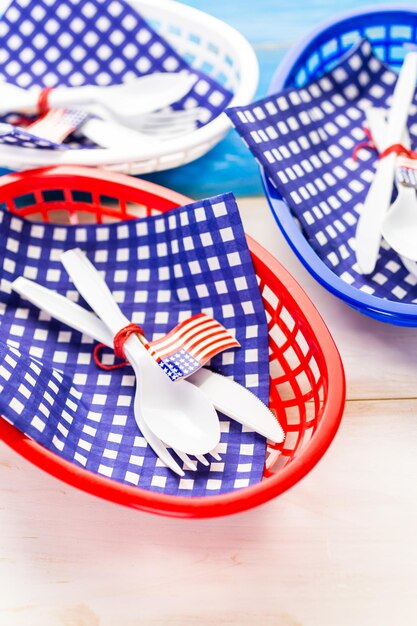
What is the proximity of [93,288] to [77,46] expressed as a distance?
317 millimetres

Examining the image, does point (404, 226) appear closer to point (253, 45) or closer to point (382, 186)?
point (382, 186)

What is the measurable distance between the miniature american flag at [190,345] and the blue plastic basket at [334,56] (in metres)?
0.08

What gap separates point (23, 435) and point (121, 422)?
0.30 ft

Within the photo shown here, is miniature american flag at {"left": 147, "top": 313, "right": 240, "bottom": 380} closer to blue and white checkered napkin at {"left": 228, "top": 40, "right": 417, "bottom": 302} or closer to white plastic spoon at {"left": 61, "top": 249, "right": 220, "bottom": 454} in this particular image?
white plastic spoon at {"left": 61, "top": 249, "right": 220, "bottom": 454}

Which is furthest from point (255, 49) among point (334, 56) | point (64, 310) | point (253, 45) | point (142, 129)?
point (64, 310)

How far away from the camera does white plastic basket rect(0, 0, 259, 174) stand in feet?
1.96

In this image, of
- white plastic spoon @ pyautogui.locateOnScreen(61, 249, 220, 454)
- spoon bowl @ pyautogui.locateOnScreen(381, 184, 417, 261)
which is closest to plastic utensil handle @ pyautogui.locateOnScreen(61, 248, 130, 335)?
white plastic spoon @ pyautogui.locateOnScreen(61, 249, 220, 454)

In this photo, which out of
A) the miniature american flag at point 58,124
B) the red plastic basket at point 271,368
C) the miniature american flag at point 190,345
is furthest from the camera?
the miniature american flag at point 58,124

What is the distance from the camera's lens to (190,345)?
0.52 meters

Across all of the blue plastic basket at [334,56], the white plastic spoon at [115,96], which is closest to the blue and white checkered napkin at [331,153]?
the blue plastic basket at [334,56]

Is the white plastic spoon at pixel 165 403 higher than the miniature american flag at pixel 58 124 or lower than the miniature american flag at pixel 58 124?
lower

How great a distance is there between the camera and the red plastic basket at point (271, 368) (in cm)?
40

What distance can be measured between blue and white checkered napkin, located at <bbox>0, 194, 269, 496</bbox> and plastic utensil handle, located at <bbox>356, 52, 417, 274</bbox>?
4.2 inches

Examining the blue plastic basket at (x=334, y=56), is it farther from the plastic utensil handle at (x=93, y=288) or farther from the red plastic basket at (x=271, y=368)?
the plastic utensil handle at (x=93, y=288)
